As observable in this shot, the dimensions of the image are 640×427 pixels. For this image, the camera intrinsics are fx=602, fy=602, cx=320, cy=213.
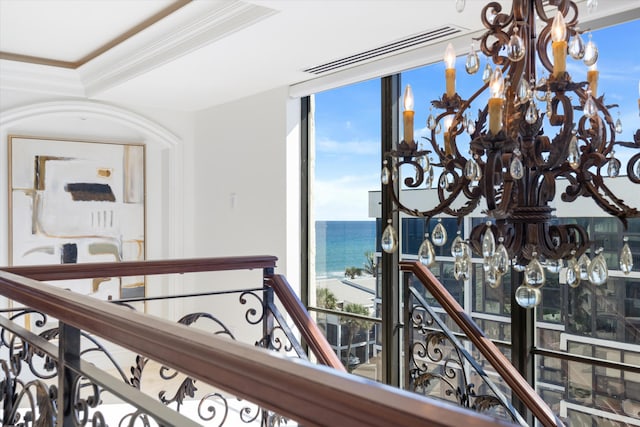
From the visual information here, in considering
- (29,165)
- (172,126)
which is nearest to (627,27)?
(172,126)

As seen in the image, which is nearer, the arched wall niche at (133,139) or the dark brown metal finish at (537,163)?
the dark brown metal finish at (537,163)

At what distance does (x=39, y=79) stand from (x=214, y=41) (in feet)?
7.71

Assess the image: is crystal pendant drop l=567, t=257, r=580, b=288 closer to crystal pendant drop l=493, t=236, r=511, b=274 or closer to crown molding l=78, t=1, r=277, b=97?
crystal pendant drop l=493, t=236, r=511, b=274

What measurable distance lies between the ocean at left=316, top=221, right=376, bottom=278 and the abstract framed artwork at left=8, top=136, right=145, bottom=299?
6.90 feet

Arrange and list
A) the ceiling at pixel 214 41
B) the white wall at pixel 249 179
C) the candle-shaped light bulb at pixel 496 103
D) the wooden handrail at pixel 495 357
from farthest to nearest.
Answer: the white wall at pixel 249 179
the ceiling at pixel 214 41
the wooden handrail at pixel 495 357
the candle-shaped light bulb at pixel 496 103

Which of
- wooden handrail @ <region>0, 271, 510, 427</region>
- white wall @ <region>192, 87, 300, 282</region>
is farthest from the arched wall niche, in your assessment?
wooden handrail @ <region>0, 271, 510, 427</region>

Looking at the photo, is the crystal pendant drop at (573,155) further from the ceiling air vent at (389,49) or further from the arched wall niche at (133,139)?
the arched wall niche at (133,139)

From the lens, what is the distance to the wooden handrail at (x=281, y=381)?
0.65 m

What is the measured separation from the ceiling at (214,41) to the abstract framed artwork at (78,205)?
23.5 inches

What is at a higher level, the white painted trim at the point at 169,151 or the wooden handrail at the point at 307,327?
the white painted trim at the point at 169,151

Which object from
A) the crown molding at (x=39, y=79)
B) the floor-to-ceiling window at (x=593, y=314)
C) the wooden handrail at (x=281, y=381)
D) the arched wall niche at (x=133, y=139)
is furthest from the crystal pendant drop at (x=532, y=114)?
the arched wall niche at (x=133, y=139)

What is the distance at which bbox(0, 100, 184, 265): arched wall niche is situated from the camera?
5.30 metres

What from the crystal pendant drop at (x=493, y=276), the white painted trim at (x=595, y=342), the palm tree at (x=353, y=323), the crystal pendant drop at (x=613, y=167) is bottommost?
the palm tree at (x=353, y=323)

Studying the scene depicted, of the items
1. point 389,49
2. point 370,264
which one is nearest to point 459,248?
point 389,49
